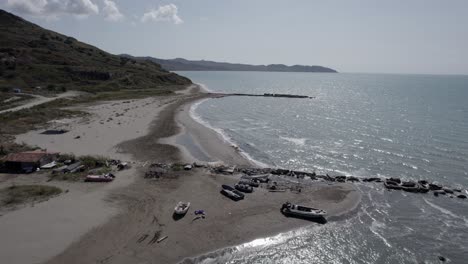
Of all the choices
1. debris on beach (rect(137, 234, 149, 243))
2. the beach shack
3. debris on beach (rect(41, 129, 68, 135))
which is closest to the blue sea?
debris on beach (rect(137, 234, 149, 243))

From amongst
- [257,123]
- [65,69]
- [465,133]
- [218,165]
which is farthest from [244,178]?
[65,69]

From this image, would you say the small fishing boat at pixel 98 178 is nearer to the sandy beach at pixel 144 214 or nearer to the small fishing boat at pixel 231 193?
the sandy beach at pixel 144 214

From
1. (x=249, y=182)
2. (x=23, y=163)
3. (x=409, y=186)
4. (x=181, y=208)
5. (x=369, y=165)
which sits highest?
(x=23, y=163)

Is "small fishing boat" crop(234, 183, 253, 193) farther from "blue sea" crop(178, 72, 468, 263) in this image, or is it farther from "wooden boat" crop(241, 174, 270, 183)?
"blue sea" crop(178, 72, 468, 263)

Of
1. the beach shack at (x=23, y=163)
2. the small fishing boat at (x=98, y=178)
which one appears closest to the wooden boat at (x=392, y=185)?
the small fishing boat at (x=98, y=178)

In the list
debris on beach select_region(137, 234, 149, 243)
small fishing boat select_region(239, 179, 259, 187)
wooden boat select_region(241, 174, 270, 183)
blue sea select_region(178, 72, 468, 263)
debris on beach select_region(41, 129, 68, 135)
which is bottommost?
blue sea select_region(178, 72, 468, 263)

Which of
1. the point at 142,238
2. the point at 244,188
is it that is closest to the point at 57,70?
the point at 244,188

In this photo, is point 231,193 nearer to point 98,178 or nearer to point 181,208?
point 181,208
